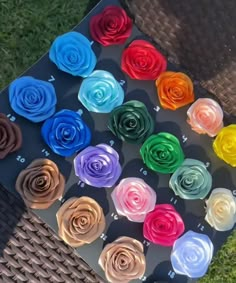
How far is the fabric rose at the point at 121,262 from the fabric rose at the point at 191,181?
165mm

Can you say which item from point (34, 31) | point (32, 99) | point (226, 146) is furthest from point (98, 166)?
point (34, 31)

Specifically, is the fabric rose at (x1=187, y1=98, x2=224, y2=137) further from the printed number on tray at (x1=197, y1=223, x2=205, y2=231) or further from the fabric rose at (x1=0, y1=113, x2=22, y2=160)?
the fabric rose at (x1=0, y1=113, x2=22, y2=160)

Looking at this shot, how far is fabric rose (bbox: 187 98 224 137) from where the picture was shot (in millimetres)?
1469

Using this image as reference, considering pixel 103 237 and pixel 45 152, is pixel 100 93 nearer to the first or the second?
pixel 45 152

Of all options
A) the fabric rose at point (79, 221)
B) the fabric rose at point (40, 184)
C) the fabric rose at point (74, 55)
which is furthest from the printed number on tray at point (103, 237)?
the fabric rose at point (74, 55)

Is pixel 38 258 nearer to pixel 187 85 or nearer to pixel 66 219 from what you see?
pixel 66 219

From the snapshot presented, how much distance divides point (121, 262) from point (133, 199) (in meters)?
0.13

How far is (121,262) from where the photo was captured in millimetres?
1334

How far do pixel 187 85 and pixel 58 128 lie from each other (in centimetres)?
32

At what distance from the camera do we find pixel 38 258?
135 cm

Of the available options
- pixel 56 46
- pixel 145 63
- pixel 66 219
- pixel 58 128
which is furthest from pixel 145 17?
pixel 66 219

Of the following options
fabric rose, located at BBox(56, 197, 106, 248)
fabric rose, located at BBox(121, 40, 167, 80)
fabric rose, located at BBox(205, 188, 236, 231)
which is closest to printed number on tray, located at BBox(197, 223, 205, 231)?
fabric rose, located at BBox(205, 188, 236, 231)

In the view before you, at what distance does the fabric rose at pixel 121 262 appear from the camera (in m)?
1.33

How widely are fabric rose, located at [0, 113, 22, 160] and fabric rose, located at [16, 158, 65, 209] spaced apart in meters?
0.05
